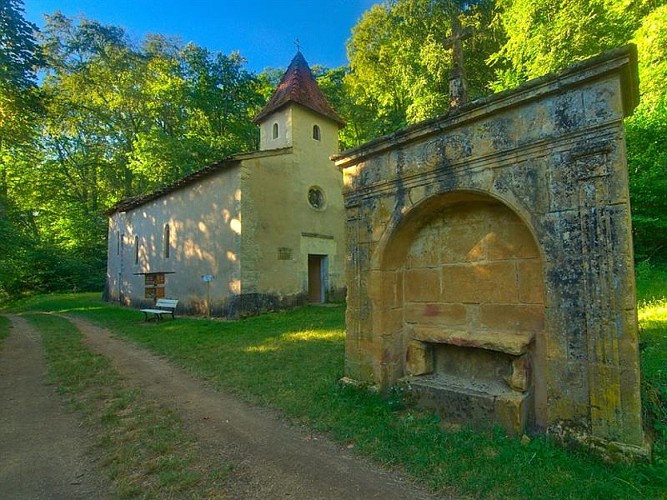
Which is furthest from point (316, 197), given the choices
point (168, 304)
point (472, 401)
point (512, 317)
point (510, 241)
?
point (472, 401)

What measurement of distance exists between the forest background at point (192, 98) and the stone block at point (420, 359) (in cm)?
735

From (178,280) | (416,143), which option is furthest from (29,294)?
(416,143)

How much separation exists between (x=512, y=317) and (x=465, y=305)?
0.54 m

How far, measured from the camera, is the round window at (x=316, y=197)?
15052mm

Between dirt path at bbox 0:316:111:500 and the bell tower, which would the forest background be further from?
dirt path at bbox 0:316:111:500

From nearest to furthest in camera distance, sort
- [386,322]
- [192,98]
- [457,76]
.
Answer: [457,76], [386,322], [192,98]

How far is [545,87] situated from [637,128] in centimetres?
1099

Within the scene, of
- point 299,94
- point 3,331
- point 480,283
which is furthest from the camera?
point 299,94

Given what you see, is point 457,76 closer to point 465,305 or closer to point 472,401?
point 465,305

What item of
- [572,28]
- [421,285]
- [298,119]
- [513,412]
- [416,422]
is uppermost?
[572,28]

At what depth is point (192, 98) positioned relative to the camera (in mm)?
22359

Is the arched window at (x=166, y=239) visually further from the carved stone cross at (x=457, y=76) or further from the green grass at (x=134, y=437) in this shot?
the carved stone cross at (x=457, y=76)

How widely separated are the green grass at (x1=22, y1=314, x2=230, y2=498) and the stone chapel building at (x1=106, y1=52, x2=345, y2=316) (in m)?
6.25

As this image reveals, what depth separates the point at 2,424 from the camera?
13.6 feet
